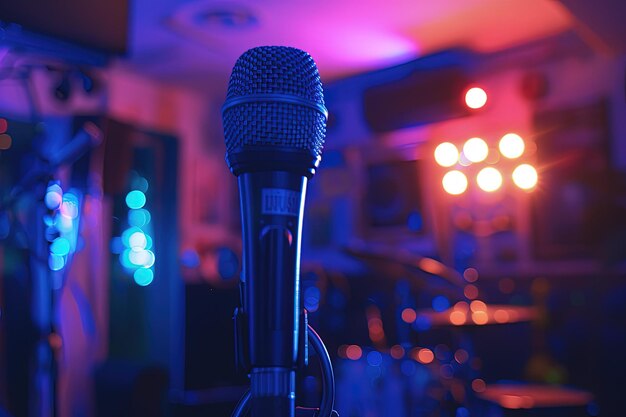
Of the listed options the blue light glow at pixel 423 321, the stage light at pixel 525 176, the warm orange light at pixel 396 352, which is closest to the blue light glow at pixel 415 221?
the stage light at pixel 525 176

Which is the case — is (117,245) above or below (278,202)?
above

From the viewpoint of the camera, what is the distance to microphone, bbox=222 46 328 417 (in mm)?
627

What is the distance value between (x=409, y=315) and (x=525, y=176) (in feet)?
6.96

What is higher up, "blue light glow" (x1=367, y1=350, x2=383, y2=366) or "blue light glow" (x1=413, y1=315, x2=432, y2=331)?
"blue light glow" (x1=413, y1=315, x2=432, y2=331)

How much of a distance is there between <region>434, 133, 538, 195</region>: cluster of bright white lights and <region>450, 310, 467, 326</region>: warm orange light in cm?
199

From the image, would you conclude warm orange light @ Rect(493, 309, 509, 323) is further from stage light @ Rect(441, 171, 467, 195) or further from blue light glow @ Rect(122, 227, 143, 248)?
blue light glow @ Rect(122, 227, 143, 248)

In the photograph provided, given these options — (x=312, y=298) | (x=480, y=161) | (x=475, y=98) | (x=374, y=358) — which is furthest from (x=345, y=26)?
(x=374, y=358)

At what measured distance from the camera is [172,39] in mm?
4742

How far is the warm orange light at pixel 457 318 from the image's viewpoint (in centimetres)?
310

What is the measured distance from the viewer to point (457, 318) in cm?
318

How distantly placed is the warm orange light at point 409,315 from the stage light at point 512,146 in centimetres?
215

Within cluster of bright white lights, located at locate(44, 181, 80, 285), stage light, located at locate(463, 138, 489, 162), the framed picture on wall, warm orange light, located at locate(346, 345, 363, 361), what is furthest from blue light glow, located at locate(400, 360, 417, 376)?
stage light, located at locate(463, 138, 489, 162)

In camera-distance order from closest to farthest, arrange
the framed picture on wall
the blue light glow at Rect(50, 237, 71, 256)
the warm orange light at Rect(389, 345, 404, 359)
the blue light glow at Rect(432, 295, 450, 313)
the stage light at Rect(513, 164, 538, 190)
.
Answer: the blue light glow at Rect(50, 237, 71, 256) < the warm orange light at Rect(389, 345, 404, 359) < the framed picture on wall < the blue light glow at Rect(432, 295, 450, 313) < the stage light at Rect(513, 164, 538, 190)

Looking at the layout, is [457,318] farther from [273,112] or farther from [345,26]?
[273,112]
